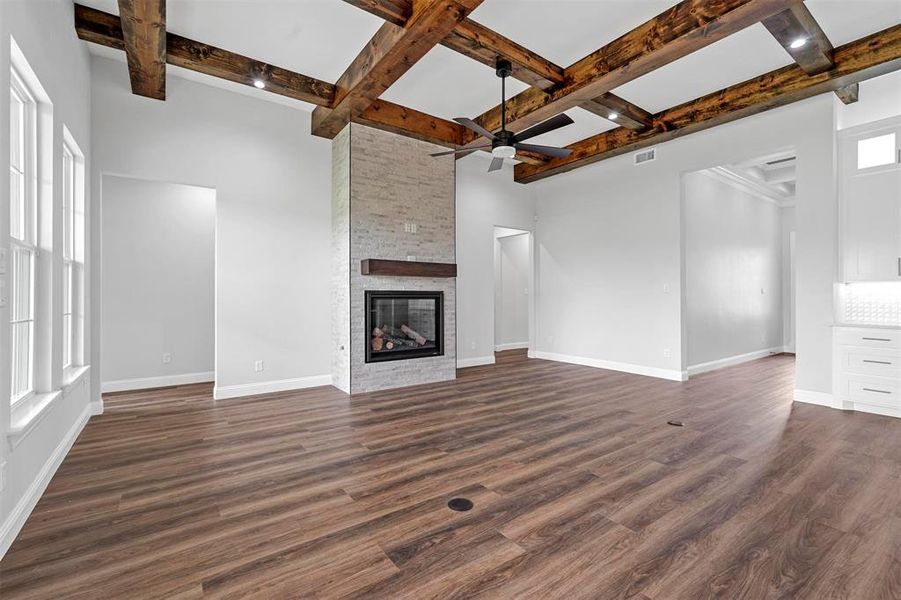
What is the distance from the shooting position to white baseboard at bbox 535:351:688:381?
226 inches

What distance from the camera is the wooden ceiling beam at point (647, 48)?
293 cm

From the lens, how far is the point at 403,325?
5547 mm

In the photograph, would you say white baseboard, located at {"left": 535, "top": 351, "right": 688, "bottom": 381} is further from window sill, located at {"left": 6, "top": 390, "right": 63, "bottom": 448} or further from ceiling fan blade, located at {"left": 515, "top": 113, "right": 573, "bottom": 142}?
window sill, located at {"left": 6, "top": 390, "right": 63, "bottom": 448}

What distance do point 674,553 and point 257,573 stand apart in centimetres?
188

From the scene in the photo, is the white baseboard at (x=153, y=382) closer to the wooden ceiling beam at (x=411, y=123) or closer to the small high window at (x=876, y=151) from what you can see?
the wooden ceiling beam at (x=411, y=123)

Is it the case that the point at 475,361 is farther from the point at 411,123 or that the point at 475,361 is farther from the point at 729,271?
the point at 729,271

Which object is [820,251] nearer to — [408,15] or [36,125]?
[408,15]

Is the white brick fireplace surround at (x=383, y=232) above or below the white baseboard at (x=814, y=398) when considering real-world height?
above

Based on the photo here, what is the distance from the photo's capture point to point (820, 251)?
4473 millimetres

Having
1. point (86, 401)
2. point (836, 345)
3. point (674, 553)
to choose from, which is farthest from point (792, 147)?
point (86, 401)

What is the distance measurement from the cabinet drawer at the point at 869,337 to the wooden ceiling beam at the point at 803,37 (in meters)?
2.58

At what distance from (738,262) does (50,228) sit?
349 inches

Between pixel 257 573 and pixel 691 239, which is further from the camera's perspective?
pixel 691 239

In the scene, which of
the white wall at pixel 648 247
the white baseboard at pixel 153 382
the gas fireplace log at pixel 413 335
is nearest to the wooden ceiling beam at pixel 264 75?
the gas fireplace log at pixel 413 335
